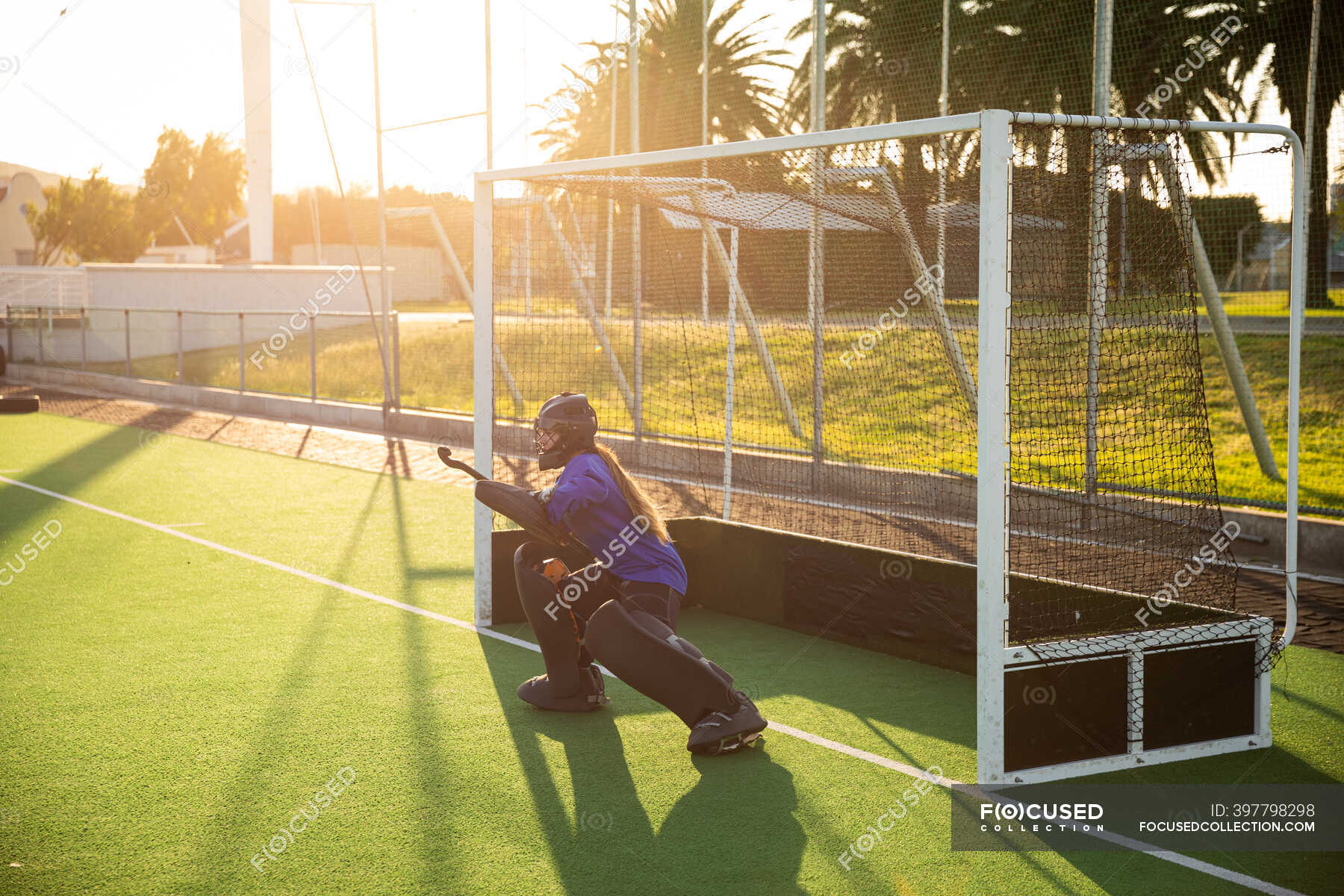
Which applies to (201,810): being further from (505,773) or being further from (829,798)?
(829,798)

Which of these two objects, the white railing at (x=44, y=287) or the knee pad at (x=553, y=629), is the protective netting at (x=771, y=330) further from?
the white railing at (x=44, y=287)

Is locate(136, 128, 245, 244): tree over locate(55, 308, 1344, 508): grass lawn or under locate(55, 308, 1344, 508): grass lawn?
over

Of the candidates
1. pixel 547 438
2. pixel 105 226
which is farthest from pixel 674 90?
pixel 105 226

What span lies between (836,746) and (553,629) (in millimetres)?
1422

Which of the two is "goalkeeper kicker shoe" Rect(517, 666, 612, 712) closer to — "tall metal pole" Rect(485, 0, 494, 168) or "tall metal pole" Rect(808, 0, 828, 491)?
"tall metal pole" Rect(808, 0, 828, 491)

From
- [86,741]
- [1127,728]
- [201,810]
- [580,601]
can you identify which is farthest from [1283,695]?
[86,741]

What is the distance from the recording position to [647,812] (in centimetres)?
445

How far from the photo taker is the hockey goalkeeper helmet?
17.4ft

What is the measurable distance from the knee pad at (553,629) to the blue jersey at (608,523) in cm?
35

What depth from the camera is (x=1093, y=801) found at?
181 inches

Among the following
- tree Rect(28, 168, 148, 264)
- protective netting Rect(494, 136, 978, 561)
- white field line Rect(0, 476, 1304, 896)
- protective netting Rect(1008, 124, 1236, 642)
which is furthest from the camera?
tree Rect(28, 168, 148, 264)

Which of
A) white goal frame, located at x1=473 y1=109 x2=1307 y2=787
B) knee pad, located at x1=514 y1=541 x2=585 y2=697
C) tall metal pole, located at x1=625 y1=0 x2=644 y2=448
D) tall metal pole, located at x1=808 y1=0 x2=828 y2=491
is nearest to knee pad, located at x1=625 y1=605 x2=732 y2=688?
knee pad, located at x1=514 y1=541 x2=585 y2=697

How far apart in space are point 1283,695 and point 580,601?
361 centimetres

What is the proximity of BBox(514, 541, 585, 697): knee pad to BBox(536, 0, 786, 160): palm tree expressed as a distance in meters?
10.6
